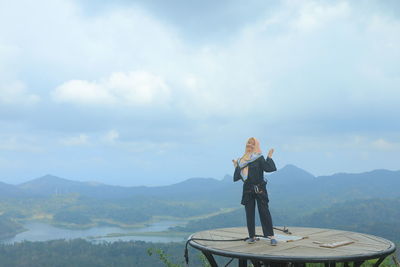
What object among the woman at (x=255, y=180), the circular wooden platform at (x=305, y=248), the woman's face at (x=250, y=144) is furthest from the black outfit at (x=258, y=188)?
the circular wooden platform at (x=305, y=248)

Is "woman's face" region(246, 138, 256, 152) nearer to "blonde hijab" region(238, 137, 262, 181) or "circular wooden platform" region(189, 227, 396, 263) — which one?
"blonde hijab" region(238, 137, 262, 181)

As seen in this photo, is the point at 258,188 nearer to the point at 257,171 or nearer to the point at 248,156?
the point at 257,171

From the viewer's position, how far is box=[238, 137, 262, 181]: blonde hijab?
9.50 meters

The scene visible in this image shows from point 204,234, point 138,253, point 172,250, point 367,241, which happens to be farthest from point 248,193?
point 138,253

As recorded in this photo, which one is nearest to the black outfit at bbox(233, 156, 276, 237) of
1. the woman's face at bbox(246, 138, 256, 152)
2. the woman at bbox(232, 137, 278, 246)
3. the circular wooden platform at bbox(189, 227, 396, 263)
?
the woman at bbox(232, 137, 278, 246)

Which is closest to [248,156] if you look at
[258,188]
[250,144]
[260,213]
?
[250,144]

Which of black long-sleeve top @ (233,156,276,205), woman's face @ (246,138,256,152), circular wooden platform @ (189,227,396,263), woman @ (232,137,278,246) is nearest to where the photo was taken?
circular wooden platform @ (189,227,396,263)

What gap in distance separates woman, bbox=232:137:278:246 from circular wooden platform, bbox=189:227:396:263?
60 centimetres

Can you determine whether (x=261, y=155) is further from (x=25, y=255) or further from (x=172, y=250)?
(x=25, y=255)

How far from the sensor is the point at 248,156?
9.62 metres

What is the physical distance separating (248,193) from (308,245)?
6.27ft

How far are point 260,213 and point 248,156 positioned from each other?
55.7 inches

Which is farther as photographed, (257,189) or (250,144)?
(250,144)

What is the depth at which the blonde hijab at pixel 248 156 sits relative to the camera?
9500mm
